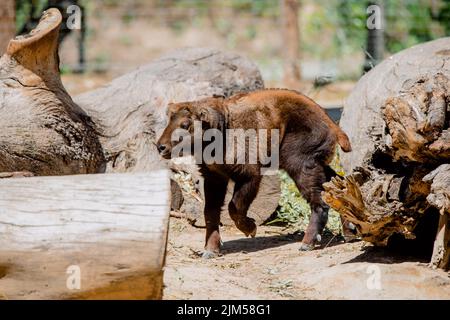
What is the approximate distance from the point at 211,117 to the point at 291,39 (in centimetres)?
811

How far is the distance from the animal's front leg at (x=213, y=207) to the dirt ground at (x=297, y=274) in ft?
0.41

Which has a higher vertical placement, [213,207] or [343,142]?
[343,142]

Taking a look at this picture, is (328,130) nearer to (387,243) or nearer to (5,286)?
(387,243)

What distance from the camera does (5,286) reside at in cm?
458

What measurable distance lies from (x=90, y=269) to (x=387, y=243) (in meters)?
2.44

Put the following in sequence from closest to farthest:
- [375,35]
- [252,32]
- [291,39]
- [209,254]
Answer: [209,254] → [375,35] → [291,39] → [252,32]

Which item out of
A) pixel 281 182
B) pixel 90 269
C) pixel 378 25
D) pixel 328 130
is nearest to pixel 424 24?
pixel 378 25

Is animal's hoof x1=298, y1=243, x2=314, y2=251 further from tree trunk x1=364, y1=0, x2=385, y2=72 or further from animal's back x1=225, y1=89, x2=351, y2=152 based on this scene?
tree trunk x1=364, y1=0, x2=385, y2=72

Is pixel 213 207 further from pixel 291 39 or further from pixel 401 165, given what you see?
pixel 291 39

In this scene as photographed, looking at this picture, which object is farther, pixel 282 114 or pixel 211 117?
pixel 282 114

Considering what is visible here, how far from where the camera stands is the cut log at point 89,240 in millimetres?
4453

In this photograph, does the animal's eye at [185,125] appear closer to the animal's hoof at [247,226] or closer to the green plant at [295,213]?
the animal's hoof at [247,226]

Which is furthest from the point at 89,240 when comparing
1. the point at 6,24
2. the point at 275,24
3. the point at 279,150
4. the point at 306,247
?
the point at 275,24

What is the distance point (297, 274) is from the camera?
19.2 feet
